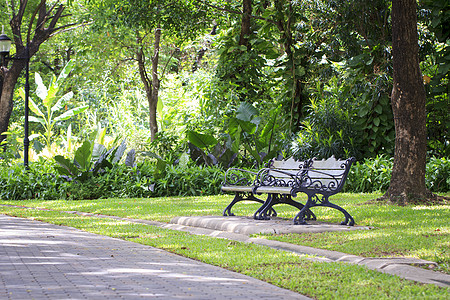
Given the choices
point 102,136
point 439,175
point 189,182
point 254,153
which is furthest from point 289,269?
point 102,136

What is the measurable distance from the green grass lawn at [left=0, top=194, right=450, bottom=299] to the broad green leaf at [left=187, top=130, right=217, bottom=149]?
3487 mm

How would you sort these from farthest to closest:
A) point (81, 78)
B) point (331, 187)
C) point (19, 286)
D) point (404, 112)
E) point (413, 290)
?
1. point (81, 78)
2. point (404, 112)
3. point (331, 187)
4. point (19, 286)
5. point (413, 290)

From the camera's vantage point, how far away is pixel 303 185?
328 inches

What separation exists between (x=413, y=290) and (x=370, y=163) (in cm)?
925

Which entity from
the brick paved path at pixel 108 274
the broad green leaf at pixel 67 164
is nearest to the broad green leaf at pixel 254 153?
the broad green leaf at pixel 67 164

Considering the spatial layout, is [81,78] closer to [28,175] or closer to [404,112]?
[28,175]

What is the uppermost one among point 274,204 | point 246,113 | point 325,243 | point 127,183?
point 246,113

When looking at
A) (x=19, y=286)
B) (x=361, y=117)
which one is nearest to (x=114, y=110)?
(x=361, y=117)

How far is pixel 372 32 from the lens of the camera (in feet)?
47.0

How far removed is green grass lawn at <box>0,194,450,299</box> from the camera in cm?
461

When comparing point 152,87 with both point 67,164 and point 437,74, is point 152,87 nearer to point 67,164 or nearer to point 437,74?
point 67,164

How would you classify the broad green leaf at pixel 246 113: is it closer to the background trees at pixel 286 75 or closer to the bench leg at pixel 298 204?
the background trees at pixel 286 75

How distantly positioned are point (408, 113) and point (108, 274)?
22.6 ft

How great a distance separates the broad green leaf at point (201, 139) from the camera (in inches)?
601
